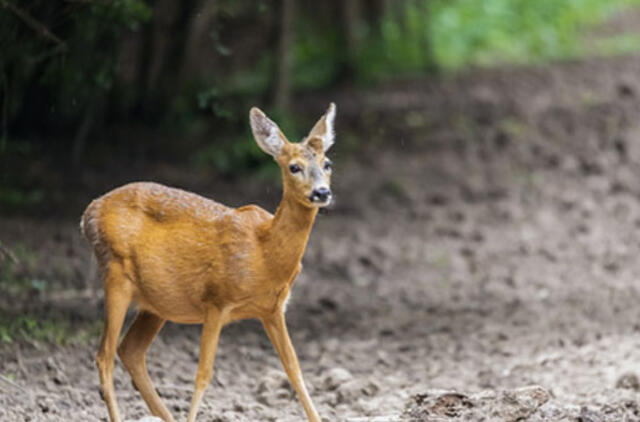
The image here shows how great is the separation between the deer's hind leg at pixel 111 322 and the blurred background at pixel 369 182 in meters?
0.80

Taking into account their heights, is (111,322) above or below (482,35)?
below

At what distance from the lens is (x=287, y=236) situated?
197 inches

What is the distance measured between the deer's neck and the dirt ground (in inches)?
43.8

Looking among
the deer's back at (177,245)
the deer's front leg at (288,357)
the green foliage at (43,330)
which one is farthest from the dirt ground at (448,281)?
the deer's back at (177,245)

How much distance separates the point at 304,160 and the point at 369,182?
8.05 metres

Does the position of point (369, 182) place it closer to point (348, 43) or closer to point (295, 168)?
point (348, 43)

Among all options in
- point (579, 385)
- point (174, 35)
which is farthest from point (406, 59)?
point (579, 385)

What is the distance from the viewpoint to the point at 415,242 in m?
11.1

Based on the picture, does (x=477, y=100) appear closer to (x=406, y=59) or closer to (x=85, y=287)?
(x=406, y=59)

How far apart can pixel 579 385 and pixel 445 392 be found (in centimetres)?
154

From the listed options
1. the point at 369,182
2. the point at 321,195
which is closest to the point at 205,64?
the point at 369,182

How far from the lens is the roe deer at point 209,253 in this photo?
4992 mm

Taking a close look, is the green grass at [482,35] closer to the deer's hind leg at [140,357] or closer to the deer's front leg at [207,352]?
the deer's hind leg at [140,357]

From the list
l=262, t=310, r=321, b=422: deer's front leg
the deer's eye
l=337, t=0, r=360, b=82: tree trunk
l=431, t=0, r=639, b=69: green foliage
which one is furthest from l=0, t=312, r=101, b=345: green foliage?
l=431, t=0, r=639, b=69: green foliage
